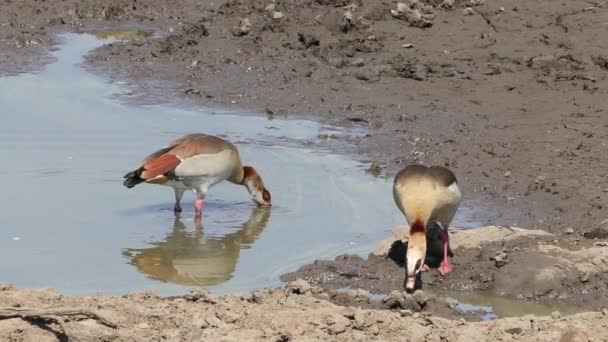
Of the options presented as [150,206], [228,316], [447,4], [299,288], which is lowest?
[150,206]

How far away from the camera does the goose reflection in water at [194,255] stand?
364 inches

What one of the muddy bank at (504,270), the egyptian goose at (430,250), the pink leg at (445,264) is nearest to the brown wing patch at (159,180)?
the muddy bank at (504,270)

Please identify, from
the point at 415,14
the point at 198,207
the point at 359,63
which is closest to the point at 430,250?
the point at 198,207

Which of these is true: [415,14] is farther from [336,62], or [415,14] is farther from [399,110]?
[399,110]

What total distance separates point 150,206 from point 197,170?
53cm

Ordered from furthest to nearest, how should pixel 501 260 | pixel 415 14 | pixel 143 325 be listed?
pixel 415 14
pixel 501 260
pixel 143 325

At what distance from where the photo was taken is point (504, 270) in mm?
8859

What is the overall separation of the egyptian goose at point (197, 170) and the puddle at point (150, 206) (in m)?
0.17

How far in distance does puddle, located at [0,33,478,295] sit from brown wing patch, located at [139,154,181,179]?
0.36m

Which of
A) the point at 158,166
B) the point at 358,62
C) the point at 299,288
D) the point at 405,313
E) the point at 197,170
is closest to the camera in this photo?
the point at 405,313

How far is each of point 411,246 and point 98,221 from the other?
289cm

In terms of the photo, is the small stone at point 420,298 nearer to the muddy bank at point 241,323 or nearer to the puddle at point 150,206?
the muddy bank at point 241,323

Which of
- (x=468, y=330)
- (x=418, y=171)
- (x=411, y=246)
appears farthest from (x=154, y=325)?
(x=418, y=171)

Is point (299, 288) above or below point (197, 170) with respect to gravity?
above
